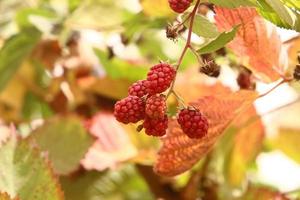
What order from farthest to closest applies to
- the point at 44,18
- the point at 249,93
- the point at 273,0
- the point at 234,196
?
the point at 44,18 → the point at 234,196 → the point at 249,93 → the point at 273,0

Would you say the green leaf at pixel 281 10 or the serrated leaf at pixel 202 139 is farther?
the serrated leaf at pixel 202 139

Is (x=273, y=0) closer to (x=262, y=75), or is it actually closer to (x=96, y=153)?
(x=262, y=75)

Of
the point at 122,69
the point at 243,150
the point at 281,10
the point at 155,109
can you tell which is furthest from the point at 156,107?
the point at 122,69

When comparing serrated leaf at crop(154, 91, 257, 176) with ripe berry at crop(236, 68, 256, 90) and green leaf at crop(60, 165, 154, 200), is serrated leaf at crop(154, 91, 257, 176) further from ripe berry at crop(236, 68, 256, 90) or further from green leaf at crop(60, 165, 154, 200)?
green leaf at crop(60, 165, 154, 200)

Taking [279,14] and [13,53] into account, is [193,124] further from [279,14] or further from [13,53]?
[13,53]

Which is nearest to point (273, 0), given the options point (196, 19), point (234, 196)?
point (196, 19)

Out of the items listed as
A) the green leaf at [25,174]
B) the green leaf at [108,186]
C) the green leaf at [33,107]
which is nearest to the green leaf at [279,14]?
the green leaf at [25,174]

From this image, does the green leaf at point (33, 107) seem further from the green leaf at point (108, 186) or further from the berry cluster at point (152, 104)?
the berry cluster at point (152, 104)

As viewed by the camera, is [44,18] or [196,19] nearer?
[196,19]
